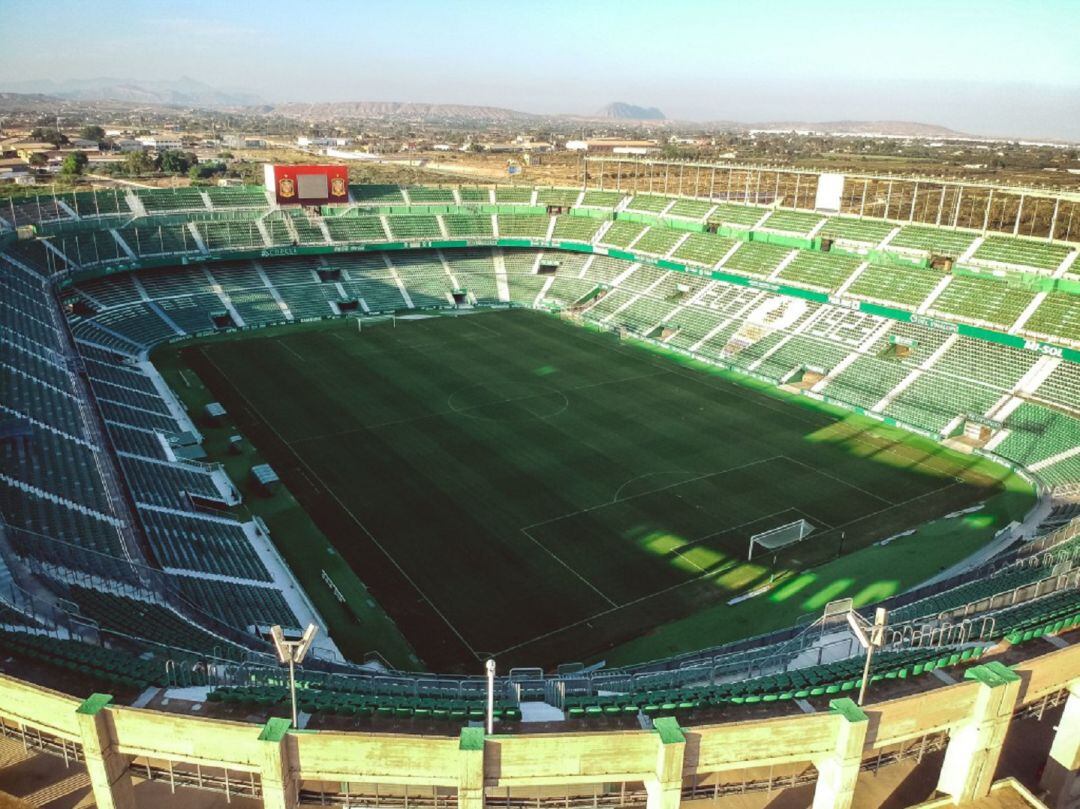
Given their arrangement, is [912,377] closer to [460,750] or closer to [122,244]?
[460,750]

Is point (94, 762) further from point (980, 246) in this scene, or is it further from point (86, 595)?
point (980, 246)

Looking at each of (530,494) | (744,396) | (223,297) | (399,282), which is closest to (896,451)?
(744,396)

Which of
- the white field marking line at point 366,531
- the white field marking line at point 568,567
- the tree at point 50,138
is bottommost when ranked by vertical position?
the white field marking line at point 366,531

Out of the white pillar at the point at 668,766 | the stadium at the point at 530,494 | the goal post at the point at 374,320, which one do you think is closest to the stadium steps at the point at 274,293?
A: the stadium at the point at 530,494

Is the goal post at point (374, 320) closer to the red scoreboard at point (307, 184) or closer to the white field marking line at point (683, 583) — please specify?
the red scoreboard at point (307, 184)

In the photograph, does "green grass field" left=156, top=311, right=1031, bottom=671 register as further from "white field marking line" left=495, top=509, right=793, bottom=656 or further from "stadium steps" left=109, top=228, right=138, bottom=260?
"stadium steps" left=109, top=228, right=138, bottom=260

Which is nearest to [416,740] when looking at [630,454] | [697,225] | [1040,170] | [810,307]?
[630,454]
